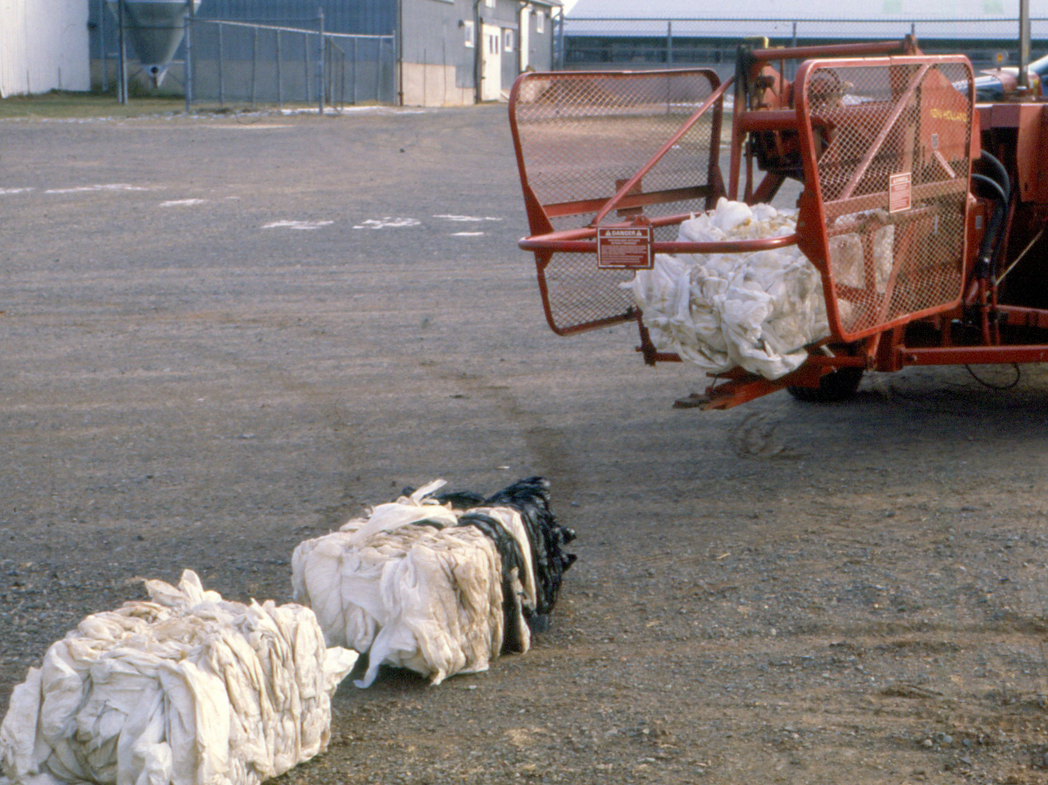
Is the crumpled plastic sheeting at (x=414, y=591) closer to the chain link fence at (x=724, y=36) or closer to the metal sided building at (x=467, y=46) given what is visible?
the metal sided building at (x=467, y=46)

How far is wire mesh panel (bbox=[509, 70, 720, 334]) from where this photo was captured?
6.36 metres

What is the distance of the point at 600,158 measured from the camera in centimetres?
664

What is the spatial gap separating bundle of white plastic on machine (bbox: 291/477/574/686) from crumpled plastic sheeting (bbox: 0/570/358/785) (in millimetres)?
465

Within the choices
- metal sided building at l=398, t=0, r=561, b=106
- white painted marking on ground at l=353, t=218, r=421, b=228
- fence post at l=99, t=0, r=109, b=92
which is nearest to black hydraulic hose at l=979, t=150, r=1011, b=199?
white painted marking on ground at l=353, t=218, r=421, b=228

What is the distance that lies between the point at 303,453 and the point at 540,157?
6.42 ft

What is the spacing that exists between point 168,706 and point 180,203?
44.9 ft

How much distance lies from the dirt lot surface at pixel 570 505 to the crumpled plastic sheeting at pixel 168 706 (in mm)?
225

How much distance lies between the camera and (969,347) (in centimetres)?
598

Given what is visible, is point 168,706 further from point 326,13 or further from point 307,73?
point 326,13

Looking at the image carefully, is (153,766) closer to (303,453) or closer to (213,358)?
(303,453)

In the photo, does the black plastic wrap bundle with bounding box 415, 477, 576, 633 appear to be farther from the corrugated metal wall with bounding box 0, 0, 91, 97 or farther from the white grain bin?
the white grain bin

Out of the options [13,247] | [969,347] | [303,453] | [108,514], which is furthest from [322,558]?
[13,247]

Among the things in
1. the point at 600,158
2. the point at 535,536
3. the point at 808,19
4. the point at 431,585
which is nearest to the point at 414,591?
the point at 431,585

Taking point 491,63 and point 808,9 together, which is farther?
point 808,9
